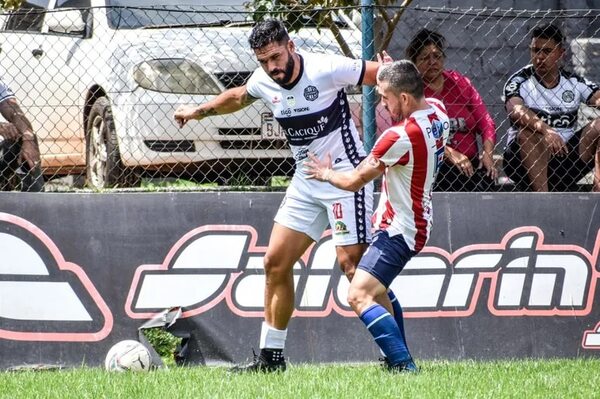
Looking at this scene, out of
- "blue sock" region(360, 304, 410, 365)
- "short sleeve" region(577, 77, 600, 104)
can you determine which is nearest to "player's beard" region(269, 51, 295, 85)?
"blue sock" region(360, 304, 410, 365)

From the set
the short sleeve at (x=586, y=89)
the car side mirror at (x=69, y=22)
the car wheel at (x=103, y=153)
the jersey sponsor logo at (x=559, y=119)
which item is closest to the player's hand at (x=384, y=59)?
the jersey sponsor logo at (x=559, y=119)

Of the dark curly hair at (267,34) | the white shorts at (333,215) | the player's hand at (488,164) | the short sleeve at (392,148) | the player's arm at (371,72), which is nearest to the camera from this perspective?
the short sleeve at (392,148)

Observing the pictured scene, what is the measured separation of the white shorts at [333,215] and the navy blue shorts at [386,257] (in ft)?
1.24

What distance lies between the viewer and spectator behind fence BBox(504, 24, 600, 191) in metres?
8.83

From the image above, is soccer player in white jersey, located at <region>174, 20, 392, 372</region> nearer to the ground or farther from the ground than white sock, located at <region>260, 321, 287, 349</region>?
farther from the ground

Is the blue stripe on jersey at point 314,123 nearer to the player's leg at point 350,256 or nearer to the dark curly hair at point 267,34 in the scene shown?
the dark curly hair at point 267,34

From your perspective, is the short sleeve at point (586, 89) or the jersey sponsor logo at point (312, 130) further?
the short sleeve at point (586, 89)

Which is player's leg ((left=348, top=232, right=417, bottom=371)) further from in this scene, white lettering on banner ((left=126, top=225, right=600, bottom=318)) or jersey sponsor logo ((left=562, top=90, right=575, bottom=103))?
jersey sponsor logo ((left=562, top=90, right=575, bottom=103))

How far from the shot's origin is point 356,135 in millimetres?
7562

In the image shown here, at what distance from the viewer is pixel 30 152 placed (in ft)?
28.1

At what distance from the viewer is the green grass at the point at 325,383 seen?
242 inches

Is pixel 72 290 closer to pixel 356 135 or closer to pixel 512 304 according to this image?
pixel 356 135

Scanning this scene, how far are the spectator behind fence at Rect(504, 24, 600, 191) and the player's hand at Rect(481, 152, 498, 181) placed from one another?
0.87 feet

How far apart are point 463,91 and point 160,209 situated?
97.0 inches
